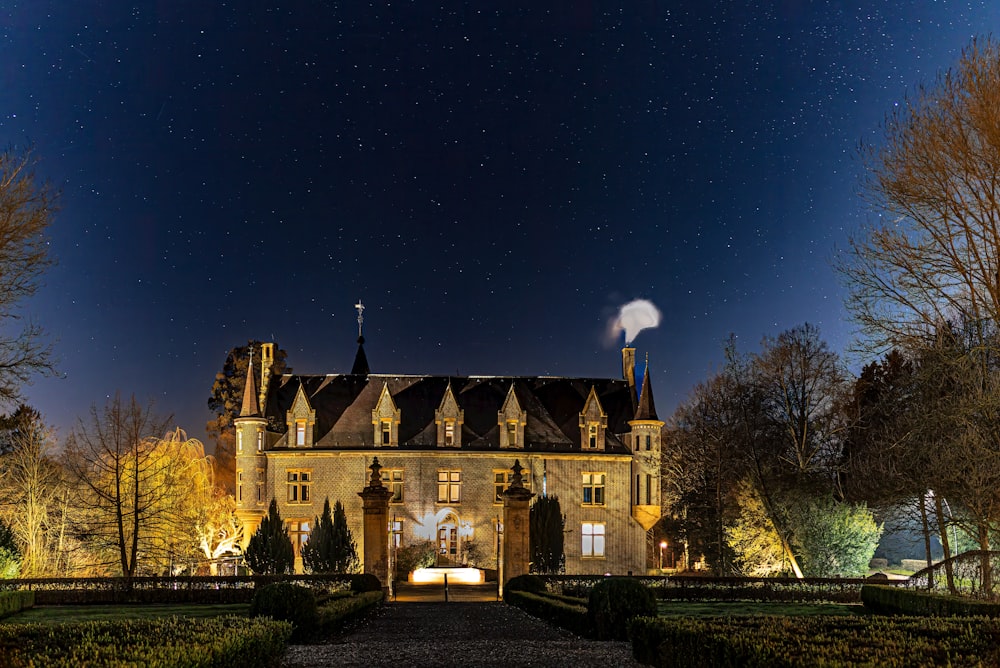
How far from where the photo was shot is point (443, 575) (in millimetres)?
40031

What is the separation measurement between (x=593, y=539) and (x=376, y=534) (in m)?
19.5

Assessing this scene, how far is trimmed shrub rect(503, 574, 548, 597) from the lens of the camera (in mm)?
27438

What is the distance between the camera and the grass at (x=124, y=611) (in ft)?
77.2

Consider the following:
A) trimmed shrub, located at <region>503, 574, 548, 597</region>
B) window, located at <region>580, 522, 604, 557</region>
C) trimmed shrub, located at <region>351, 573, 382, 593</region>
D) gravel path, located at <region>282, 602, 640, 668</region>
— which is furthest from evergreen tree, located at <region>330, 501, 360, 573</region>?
gravel path, located at <region>282, 602, 640, 668</region>

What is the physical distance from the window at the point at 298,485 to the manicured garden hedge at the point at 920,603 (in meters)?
29.0

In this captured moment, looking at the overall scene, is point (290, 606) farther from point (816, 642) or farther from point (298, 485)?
point (298, 485)

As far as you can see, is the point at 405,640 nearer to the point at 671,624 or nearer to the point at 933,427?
the point at 671,624

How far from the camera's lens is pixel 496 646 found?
1616 cm

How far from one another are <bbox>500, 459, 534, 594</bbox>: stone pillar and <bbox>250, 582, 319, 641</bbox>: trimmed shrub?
44.5 feet

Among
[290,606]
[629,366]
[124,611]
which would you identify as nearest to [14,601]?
[124,611]

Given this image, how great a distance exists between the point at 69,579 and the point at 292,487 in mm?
17695

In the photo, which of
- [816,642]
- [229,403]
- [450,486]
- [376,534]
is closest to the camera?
[816,642]

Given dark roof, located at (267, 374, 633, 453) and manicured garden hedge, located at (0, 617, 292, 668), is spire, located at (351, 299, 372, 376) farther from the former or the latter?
manicured garden hedge, located at (0, 617, 292, 668)


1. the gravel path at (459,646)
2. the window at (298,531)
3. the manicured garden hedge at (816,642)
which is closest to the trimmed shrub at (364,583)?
the gravel path at (459,646)
